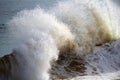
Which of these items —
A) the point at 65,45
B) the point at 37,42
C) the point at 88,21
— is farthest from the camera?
the point at 88,21

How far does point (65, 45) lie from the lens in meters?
14.5

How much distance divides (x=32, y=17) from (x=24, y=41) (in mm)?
2599

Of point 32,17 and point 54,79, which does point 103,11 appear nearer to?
point 32,17

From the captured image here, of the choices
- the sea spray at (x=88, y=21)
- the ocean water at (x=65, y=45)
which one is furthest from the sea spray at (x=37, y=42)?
the sea spray at (x=88, y=21)

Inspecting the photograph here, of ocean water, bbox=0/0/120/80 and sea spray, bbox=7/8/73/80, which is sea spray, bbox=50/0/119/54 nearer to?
ocean water, bbox=0/0/120/80

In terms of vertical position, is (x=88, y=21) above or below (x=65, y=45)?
above

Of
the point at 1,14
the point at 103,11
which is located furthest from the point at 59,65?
the point at 1,14

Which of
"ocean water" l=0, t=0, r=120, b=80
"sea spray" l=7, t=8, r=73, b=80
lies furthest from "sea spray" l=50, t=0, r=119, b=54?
"sea spray" l=7, t=8, r=73, b=80

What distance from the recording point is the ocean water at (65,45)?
11.5m

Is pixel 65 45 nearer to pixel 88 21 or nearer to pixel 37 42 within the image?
pixel 37 42

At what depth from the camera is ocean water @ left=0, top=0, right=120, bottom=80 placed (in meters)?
11.5

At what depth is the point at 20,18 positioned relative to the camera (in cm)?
1478

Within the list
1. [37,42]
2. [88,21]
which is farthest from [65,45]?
[88,21]

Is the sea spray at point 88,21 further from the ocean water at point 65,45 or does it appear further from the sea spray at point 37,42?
the sea spray at point 37,42
